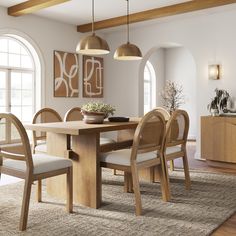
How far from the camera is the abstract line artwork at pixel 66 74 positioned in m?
6.02

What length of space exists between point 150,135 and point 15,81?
3491 millimetres

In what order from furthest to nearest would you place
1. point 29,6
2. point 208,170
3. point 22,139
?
point 29,6, point 208,170, point 22,139

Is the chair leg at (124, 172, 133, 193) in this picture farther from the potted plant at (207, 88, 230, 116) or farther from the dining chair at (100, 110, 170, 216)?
the potted plant at (207, 88, 230, 116)

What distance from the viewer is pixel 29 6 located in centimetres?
474

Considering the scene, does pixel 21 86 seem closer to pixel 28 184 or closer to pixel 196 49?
pixel 196 49

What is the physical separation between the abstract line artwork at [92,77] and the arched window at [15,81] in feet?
3.72

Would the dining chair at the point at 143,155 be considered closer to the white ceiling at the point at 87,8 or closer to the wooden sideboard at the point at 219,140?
the wooden sideboard at the point at 219,140

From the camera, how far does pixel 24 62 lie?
5.83 metres

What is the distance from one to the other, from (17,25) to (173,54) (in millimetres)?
4735

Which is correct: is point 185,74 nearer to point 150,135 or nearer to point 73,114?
point 73,114

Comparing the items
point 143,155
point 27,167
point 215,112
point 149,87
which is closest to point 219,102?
point 215,112

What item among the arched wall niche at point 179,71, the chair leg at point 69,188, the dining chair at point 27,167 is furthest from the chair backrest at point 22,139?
the arched wall niche at point 179,71

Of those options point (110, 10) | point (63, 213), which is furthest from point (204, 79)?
point (63, 213)

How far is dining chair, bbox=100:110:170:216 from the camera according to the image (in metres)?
2.79
